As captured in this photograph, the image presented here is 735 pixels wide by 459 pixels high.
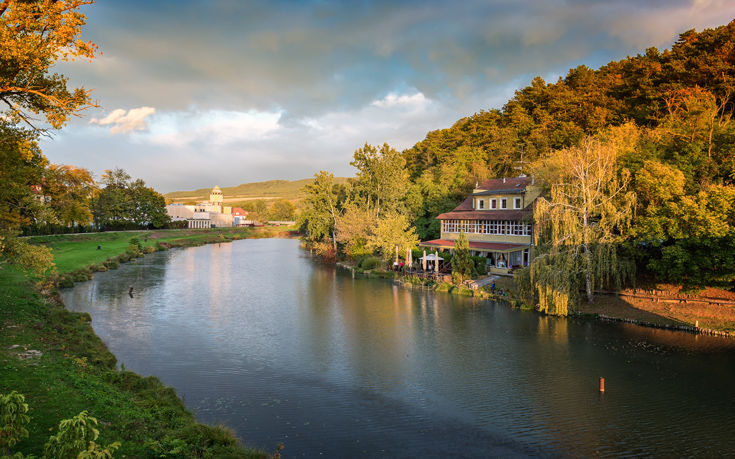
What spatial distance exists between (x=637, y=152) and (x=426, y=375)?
24.7 meters

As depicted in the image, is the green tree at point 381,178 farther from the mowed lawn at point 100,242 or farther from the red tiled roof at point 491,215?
the mowed lawn at point 100,242

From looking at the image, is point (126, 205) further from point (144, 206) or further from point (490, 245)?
point (490, 245)

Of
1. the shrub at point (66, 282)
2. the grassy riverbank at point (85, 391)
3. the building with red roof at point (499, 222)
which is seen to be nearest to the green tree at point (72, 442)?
the grassy riverbank at point (85, 391)

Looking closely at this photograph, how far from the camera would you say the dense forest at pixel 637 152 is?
25.7 metres

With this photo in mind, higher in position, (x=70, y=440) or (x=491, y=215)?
(x=491, y=215)

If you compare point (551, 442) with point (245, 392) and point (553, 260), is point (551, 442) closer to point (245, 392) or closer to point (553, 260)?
point (245, 392)

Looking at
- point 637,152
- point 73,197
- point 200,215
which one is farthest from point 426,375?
point 200,215

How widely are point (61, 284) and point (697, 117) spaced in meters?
53.0

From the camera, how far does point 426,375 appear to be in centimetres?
1903

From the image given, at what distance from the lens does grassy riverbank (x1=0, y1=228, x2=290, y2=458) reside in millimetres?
10281

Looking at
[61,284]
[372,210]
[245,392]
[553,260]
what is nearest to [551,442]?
[245,392]

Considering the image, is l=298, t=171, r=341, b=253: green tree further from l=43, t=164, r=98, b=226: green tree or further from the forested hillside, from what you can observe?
l=43, t=164, r=98, b=226: green tree

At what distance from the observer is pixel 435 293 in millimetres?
38188

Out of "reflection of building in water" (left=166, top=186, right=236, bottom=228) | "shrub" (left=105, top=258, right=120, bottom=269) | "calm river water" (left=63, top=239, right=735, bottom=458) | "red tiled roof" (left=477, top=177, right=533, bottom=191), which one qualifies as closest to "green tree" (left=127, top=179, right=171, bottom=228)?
"reflection of building in water" (left=166, top=186, right=236, bottom=228)
